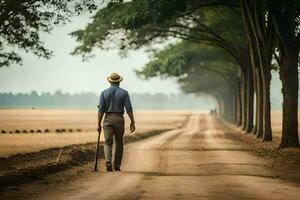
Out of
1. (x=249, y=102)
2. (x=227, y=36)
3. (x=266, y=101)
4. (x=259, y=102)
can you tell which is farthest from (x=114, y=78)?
(x=249, y=102)

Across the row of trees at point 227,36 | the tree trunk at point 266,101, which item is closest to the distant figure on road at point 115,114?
the row of trees at point 227,36

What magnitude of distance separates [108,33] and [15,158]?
18215 millimetres

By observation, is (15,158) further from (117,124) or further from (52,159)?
(117,124)

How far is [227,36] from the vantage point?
136ft

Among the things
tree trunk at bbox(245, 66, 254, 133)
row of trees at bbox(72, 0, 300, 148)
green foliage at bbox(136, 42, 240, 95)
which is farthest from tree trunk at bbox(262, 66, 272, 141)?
green foliage at bbox(136, 42, 240, 95)

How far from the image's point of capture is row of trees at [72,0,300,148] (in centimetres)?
2388

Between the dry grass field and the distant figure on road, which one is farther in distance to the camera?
the dry grass field

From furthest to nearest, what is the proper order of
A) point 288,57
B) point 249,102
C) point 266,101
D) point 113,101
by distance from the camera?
point 249,102, point 266,101, point 288,57, point 113,101

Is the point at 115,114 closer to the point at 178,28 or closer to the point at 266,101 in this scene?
the point at 266,101

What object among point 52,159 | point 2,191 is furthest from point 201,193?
point 52,159

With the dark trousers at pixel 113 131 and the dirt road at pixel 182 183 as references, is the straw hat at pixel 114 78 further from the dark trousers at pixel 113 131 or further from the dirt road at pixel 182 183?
the dirt road at pixel 182 183

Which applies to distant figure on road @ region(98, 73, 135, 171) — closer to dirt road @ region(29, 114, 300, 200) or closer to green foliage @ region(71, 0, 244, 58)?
dirt road @ region(29, 114, 300, 200)

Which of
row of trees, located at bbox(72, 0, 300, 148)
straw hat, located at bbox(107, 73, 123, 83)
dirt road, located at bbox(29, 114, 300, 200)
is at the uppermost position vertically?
row of trees, located at bbox(72, 0, 300, 148)

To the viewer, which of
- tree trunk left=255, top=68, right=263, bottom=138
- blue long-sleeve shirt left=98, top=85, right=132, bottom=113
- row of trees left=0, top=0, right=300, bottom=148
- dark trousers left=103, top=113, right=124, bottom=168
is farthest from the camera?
tree trunk left=255, top=68, right=263, bottom=138
